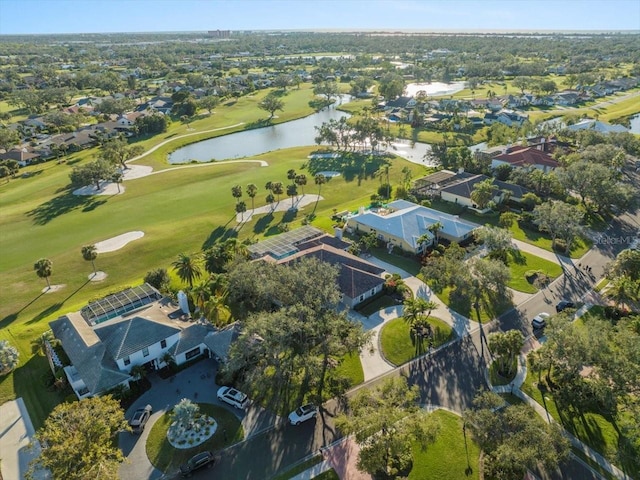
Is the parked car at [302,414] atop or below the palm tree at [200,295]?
below

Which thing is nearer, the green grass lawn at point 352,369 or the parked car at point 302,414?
the parked car at point 302,414

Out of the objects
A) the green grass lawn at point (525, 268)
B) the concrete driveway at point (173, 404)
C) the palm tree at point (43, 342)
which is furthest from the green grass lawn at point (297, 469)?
the green grass lawn at point (525, 268)

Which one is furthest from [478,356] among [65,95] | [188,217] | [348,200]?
[65,95]

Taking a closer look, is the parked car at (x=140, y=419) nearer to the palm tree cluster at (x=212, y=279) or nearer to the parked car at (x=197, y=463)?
the parked car at (x=197, y=463)

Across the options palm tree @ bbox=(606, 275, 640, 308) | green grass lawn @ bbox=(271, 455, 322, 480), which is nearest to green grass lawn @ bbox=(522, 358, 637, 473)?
palm tree @ bbox=(606, 275, 640, 308)

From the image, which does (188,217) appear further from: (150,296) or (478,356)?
(478,356)

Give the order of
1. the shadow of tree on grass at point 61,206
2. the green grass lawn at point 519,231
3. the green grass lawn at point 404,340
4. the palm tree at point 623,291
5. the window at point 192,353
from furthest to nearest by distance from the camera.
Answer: the shadow of tree on grass at point 61,206, the green grass lawn at point 519,231, the palm tree at point 623,291, the green grass lawn at point 404,340, the window at point 192,353

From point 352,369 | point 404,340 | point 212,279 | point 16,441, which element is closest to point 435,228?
point 404,340

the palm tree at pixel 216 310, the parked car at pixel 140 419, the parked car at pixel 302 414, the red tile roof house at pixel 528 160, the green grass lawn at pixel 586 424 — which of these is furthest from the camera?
the red tile roof house at pixel 528 160

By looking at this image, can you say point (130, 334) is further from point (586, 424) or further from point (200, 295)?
point (586, 424)

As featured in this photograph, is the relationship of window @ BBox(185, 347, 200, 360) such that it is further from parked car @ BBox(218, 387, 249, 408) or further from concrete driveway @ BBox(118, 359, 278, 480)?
parked car @ BBox(218, 387, 249, 408)
